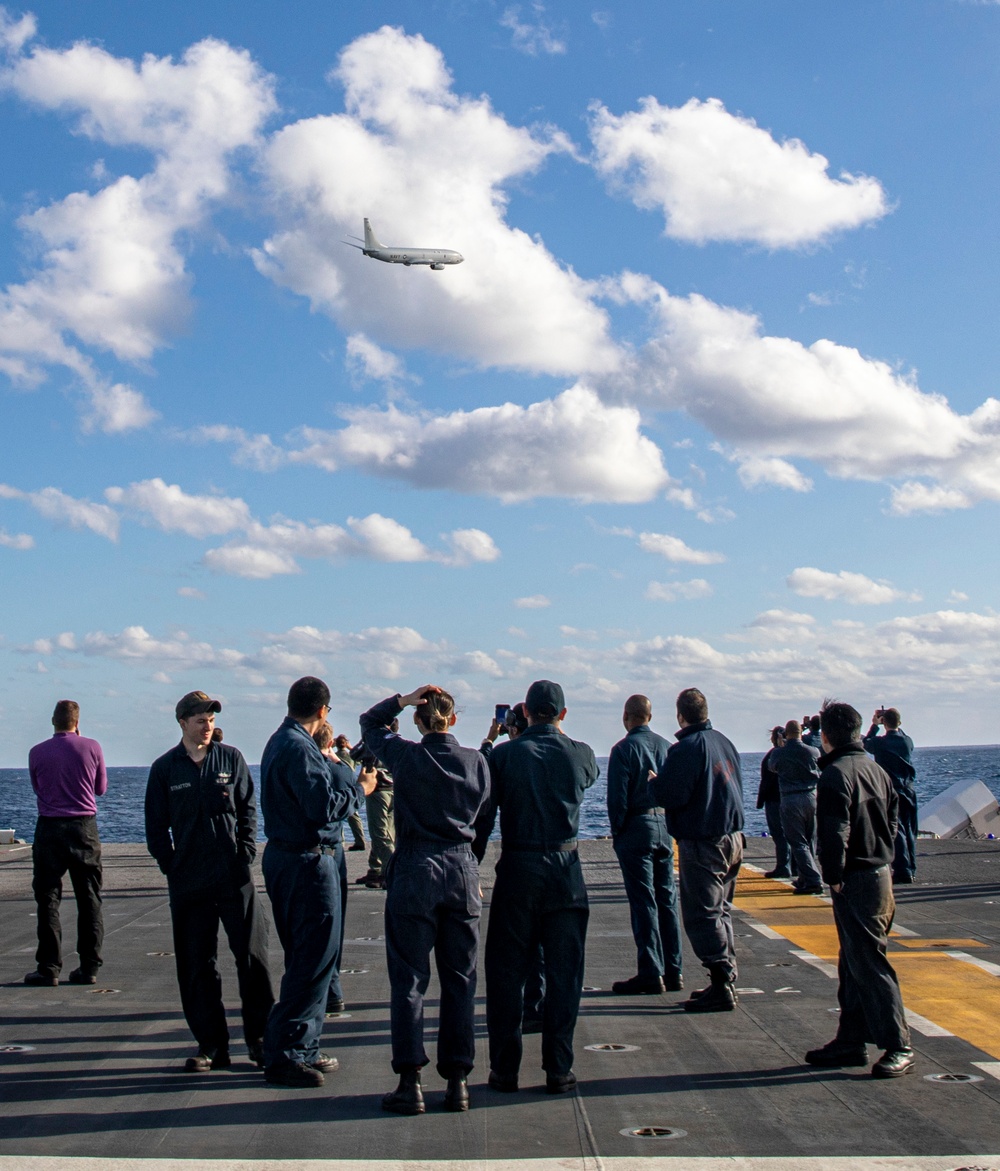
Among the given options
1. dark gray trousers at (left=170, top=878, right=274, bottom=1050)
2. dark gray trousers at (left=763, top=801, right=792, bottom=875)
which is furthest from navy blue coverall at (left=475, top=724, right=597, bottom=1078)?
dark gray trousers at (left=763, top=801, right=792, bottom=875)

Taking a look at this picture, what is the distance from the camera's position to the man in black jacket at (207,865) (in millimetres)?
6555

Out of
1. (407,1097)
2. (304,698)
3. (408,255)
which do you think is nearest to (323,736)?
(304,698)

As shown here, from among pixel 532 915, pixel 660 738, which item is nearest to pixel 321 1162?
pixel 532 915

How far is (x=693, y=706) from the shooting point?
8430mm

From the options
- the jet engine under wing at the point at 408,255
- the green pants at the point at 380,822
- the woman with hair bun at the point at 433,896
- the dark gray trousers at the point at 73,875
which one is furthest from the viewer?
the jet engine under wing at the point at 408,255

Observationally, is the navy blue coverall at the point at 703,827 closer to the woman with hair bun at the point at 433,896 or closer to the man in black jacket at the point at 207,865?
the woman with hair bun at the point at 433,896

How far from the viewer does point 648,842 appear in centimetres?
871

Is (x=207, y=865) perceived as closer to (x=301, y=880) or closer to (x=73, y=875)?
(x=301, y=880)

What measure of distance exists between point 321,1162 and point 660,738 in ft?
15.5

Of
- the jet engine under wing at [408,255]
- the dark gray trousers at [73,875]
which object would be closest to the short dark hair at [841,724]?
the dark gray trousers at [73,875]

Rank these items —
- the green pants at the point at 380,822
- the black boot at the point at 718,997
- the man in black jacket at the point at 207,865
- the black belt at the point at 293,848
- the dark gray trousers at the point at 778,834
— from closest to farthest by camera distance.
A: the black belt at the point at 293,848
the man in black jacket at the point at 207,865
the black boot at the point at 718,997
the green pants at the point at 380,822
the dark gray trousers at the point at 778,834

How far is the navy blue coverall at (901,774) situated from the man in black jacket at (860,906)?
811 cm

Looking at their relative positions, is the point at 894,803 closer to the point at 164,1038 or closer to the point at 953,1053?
the point at 953,1053

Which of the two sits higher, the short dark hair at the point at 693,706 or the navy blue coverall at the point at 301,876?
the short dark hair at the point at 693,706
